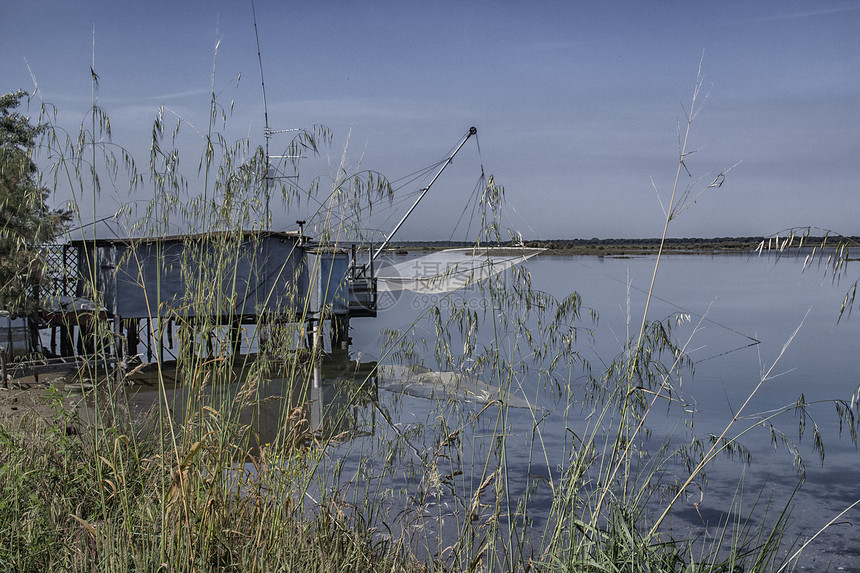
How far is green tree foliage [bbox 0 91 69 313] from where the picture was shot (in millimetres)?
2762

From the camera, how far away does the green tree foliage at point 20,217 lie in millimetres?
2762

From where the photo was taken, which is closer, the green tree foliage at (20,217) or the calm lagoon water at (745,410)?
the green tree foliage at (20,217)

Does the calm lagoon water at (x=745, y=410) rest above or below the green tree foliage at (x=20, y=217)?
below

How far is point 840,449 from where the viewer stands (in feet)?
23.5

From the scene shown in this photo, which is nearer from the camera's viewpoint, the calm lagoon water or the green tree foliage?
the green tree foliage

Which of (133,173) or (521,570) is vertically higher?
(133,173)

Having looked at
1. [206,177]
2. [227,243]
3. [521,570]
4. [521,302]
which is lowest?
[521,570]

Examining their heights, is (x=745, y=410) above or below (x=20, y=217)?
below

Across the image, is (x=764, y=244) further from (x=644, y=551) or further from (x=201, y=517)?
(x=201, y=517)

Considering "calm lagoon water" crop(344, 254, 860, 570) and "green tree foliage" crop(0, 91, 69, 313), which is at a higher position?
"green tree foliage" crop(0, 91, 69, 313)

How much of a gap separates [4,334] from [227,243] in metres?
14.2

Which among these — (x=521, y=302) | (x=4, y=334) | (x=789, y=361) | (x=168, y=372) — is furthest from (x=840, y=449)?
(x=4, y=334)

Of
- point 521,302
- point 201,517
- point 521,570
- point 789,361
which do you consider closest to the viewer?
point 201,517

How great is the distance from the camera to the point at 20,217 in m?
10.9
